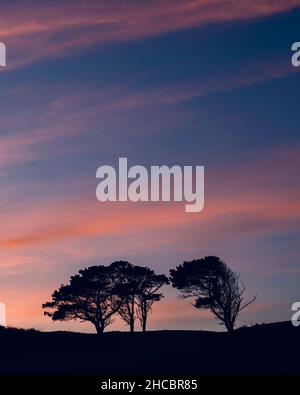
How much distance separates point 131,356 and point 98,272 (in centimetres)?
2104

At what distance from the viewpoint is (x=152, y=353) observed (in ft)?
221

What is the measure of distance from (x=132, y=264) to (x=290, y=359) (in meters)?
28.1

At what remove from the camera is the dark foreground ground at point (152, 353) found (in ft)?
196

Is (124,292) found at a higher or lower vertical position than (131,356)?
higher

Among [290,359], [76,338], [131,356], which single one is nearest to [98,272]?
[76,338]

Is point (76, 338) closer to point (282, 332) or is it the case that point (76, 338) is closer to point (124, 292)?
point (124, 292)

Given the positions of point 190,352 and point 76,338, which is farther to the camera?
point 76,338

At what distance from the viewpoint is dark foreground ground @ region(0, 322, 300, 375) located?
196ft
